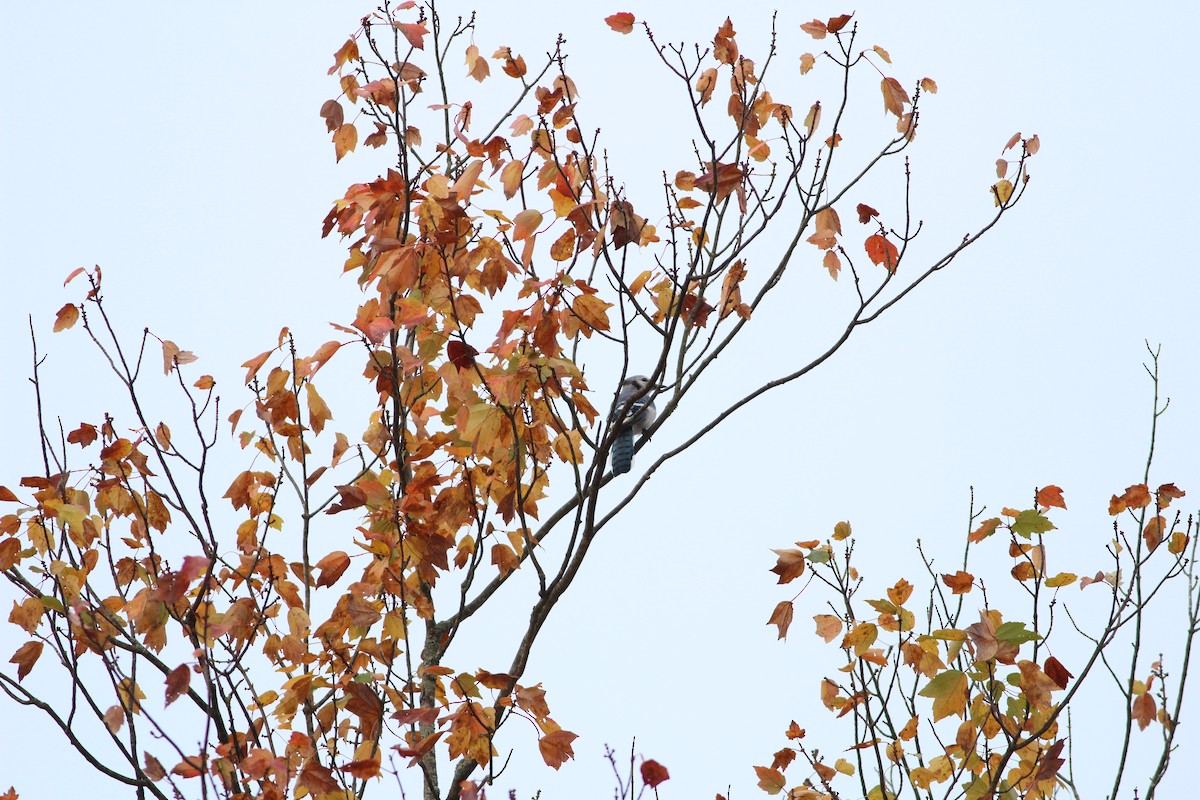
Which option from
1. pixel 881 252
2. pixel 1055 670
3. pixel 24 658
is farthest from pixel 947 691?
pixel 24 658

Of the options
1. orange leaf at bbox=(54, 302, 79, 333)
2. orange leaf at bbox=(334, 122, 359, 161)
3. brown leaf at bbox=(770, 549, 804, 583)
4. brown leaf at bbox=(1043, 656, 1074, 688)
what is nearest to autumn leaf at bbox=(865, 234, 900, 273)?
brown leaf at bbox=(770, 549, 804, 583)

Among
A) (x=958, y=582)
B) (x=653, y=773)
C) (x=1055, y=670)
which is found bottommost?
(x=653, y=773)

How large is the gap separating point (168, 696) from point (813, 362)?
7.75 ft

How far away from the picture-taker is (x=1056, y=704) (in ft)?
12.6

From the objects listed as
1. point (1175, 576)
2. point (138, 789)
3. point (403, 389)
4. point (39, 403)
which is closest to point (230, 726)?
point (138, 789)

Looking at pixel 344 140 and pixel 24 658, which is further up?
pixel 344 140

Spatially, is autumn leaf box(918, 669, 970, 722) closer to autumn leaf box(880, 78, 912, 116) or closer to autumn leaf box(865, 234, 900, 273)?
autumn leaf box(865, 234, 900, 273)

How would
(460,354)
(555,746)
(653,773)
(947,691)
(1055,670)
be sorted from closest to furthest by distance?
(653,773) → (555,746) → (460,354) → (947,691) → (1055,670)

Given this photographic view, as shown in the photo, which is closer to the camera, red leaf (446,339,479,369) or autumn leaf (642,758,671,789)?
autumn leaf (642,758,671,789)

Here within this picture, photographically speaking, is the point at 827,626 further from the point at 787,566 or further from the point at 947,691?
the point at 947,691

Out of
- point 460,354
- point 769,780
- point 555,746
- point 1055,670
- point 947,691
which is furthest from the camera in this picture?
point 769,780

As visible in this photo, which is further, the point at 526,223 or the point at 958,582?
the point at 958,582

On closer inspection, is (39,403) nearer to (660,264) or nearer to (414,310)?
(414,310)

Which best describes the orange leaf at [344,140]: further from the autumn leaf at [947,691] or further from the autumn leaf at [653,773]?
the autumn leaf at [947,691]
